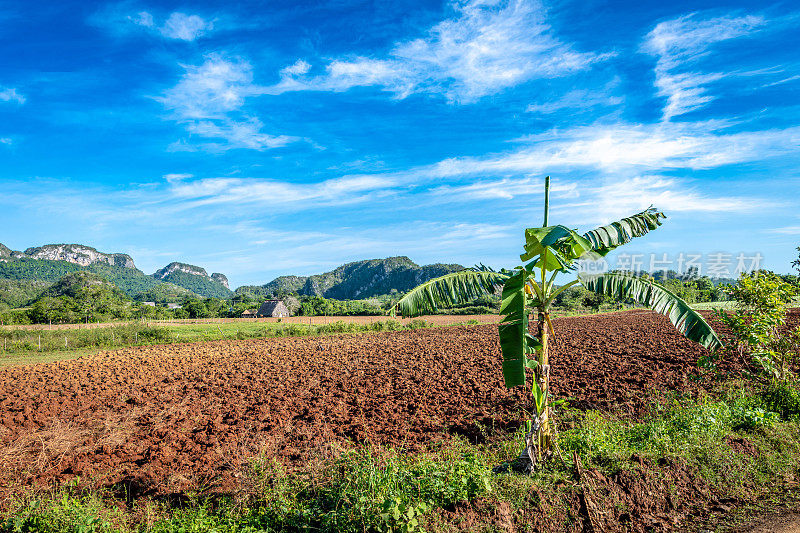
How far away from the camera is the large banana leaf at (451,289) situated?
589 centimetres

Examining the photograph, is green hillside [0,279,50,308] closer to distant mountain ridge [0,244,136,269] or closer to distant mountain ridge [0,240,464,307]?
distant mountain ridge [0,240,464,307]

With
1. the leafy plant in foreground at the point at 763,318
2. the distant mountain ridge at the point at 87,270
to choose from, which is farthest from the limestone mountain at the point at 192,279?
the leafy plant in foreground at the point at 763,318

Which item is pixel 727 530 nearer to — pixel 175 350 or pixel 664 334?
pixel 664 334

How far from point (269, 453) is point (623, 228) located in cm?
594

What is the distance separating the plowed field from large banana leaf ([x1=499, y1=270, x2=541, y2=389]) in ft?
8.77

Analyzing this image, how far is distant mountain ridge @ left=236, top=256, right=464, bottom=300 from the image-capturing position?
131 meters

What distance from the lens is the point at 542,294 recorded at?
215 inches

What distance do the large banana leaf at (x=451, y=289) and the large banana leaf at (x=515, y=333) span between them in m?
0.78

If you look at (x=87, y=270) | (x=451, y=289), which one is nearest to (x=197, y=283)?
(x=87, y=270)

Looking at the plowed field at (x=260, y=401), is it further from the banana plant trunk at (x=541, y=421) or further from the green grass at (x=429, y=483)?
the banana plant trunk at (x=541, y=421)

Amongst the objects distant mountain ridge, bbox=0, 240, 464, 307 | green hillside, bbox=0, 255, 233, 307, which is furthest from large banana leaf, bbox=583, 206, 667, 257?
green hillside, bbox=0, 255, 233, 307

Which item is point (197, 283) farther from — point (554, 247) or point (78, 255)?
point (554, 247)

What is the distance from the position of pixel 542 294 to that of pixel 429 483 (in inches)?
104

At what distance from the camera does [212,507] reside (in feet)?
15.9
